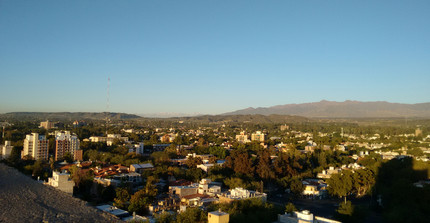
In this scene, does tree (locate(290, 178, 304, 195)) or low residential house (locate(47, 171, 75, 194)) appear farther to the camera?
tree (locate(290, 178, 304, 195))

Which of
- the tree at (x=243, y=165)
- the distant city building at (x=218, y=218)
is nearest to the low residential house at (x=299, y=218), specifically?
the distant city building at (x=218, y=218)

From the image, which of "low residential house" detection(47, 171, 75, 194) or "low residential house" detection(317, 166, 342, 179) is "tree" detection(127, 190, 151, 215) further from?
"low residential house" detection(317, 166, 342, 179)

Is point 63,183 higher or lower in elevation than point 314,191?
higher

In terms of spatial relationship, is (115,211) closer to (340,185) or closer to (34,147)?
(340,185)

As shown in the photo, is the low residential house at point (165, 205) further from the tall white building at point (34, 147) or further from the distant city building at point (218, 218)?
the tall white building at point (34, 147)

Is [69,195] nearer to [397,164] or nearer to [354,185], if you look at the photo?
[354,185]

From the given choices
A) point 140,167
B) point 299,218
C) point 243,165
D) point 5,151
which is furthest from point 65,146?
point 299,218

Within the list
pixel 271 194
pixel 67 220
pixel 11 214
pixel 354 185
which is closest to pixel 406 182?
pixel 354 185

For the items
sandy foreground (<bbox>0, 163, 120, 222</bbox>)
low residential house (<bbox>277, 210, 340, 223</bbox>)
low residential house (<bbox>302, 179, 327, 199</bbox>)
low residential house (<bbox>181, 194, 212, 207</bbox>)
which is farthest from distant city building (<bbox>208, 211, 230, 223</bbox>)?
low residential house (<bbox>302, 179, 327, 199</bbox>)

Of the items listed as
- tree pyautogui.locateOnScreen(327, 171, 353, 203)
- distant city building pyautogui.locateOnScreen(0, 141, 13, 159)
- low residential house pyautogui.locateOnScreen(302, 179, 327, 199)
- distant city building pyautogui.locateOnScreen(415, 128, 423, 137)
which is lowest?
low residential house pyautogui.locateOnScreen(302, 179, 327, 199)
